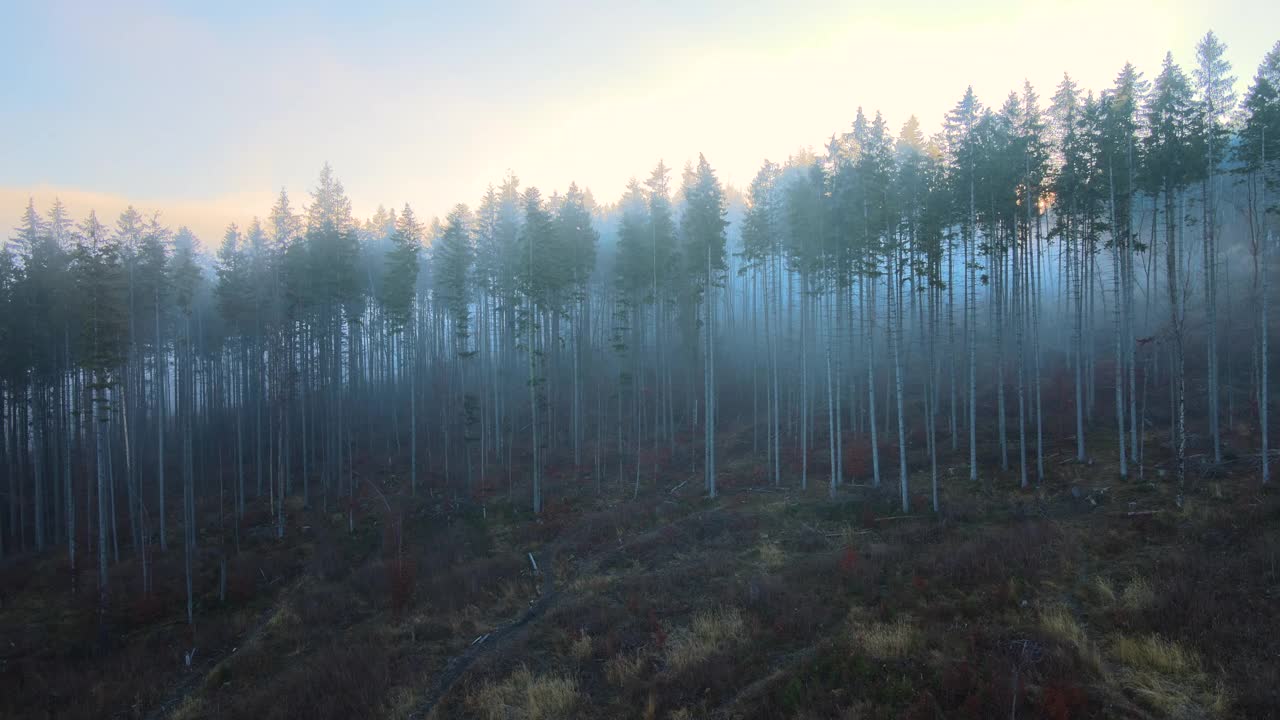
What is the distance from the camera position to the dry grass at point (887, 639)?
10.9 meters

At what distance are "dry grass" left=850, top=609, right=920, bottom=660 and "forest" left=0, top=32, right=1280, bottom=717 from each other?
0.09m

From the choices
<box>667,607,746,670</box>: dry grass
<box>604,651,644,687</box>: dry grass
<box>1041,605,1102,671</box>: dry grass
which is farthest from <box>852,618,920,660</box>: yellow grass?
<box>604,651,644,687</box>: dry grass

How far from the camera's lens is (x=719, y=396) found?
134 ft

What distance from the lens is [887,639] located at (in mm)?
11125

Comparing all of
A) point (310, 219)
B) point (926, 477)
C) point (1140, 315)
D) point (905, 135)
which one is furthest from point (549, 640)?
point (1140, 315)

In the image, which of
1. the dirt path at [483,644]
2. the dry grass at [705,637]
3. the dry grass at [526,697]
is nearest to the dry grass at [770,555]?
the dry grass at [705,637]

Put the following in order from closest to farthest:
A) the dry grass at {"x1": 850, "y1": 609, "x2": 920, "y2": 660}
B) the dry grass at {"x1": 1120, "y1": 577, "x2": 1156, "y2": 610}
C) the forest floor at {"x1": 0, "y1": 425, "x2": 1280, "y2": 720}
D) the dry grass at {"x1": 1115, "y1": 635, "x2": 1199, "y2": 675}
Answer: the dry grass at {"x1": 1115, "y1": 635, "x2": 1199, "y2": 675} → the forest floor at {"x1": 0, "y1": 425, "x2": 1280, "y2": 720} → the dry grass at {"x1": 850, "y1": 609, "x2": 920, "y2": 660} → the dry grass at {"x1": 1120, "y1": 577, "x2": 1156, "y2": 610}

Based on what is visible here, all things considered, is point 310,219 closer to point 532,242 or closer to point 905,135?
point 532,242

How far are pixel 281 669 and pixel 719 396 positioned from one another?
30.5 metres

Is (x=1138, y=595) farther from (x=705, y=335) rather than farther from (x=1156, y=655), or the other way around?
(x=705, y=335)

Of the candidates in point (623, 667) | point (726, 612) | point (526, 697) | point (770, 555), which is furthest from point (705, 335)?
point (526, 697)

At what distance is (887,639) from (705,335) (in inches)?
854

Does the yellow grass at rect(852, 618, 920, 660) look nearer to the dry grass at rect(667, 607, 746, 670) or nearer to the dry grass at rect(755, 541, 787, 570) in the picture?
the dry grass at rect(667, 607, 746, 670)

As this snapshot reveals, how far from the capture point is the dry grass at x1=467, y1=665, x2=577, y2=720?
1114 centimetres
